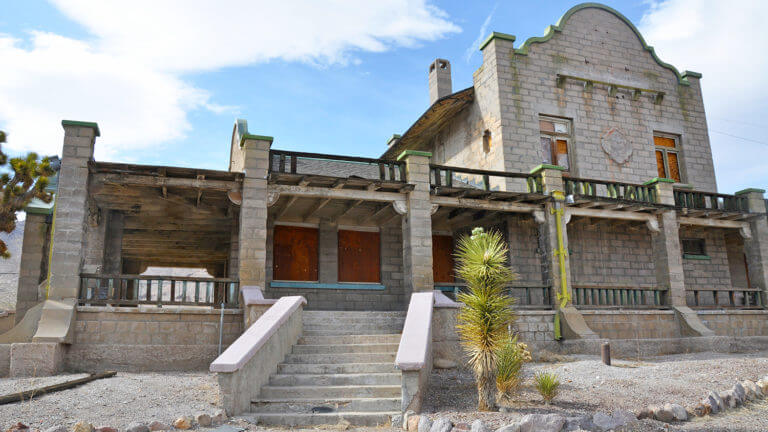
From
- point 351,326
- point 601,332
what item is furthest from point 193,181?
point 601,332

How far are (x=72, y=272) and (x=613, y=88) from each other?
1716cm

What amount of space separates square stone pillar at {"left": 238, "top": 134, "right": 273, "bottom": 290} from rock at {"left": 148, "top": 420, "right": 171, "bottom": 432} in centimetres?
553

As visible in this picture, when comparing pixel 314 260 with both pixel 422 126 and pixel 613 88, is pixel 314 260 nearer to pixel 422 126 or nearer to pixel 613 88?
pixel 422 126

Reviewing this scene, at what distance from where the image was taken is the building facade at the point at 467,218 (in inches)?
455

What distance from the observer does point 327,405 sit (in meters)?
7.70

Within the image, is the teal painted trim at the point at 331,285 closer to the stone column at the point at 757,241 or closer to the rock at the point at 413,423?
the rock at the point at 413,423

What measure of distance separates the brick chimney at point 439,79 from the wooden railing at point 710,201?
8.96m

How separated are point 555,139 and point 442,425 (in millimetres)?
13879

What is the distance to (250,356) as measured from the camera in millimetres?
7582

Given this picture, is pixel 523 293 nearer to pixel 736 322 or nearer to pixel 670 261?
pixel 670 261

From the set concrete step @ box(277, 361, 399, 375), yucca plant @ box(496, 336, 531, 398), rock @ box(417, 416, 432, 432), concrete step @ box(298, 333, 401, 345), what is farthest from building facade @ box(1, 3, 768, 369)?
rock @ box(417, 416, 432, 432)

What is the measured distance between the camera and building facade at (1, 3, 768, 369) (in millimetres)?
11547

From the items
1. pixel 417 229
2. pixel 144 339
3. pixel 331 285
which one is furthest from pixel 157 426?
pixel 331 285

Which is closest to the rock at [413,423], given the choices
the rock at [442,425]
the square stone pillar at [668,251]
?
the rock at [442,425]
